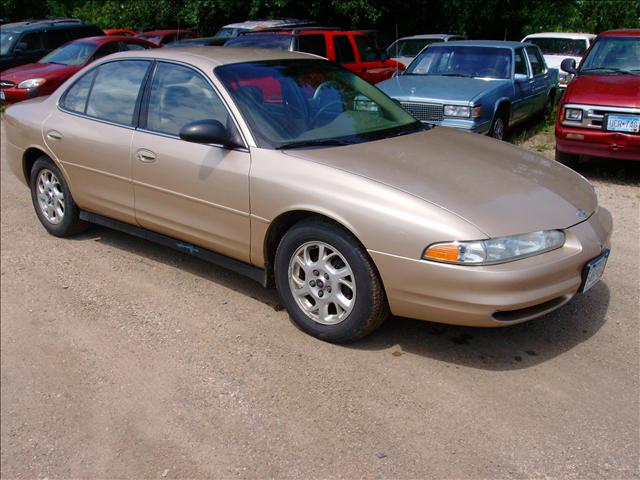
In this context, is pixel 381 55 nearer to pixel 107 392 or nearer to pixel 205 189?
pixel 205 189

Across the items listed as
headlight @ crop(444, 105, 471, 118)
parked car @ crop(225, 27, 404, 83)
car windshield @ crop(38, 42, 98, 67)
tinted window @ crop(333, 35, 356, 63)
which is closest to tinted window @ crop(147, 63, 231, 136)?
headlight @ crop(444, 105, 471, 118)

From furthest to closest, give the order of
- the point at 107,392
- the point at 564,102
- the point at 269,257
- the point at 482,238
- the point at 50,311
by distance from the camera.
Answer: the point at 564,102 < the point at 50,311 < the point at 269,257 < the point at 107,392 < the point at 482,238

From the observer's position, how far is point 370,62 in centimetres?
1234

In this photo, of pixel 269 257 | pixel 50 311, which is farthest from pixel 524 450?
pixel 50 311

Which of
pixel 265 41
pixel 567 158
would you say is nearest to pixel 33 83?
pixel 265 41

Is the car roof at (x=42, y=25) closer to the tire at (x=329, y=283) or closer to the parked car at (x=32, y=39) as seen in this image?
the parked car at (x=32, y=39)

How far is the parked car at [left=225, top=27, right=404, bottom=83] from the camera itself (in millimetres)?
11062

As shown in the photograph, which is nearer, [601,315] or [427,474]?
[427,474]

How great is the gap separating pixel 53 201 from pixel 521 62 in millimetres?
7019

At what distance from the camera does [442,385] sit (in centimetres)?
354

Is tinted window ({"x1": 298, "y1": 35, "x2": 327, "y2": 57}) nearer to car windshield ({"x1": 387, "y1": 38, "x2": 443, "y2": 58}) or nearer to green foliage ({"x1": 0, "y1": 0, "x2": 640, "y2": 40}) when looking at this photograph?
car windshield ({"x1": 387, "y1": 38, "x2": 443, "y2": 58})

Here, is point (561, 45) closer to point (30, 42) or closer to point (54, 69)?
point (54, 69)

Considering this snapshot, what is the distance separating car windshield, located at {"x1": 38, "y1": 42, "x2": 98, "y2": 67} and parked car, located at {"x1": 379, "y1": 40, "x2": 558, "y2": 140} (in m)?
6.64

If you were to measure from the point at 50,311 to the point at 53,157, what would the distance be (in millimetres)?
1560
